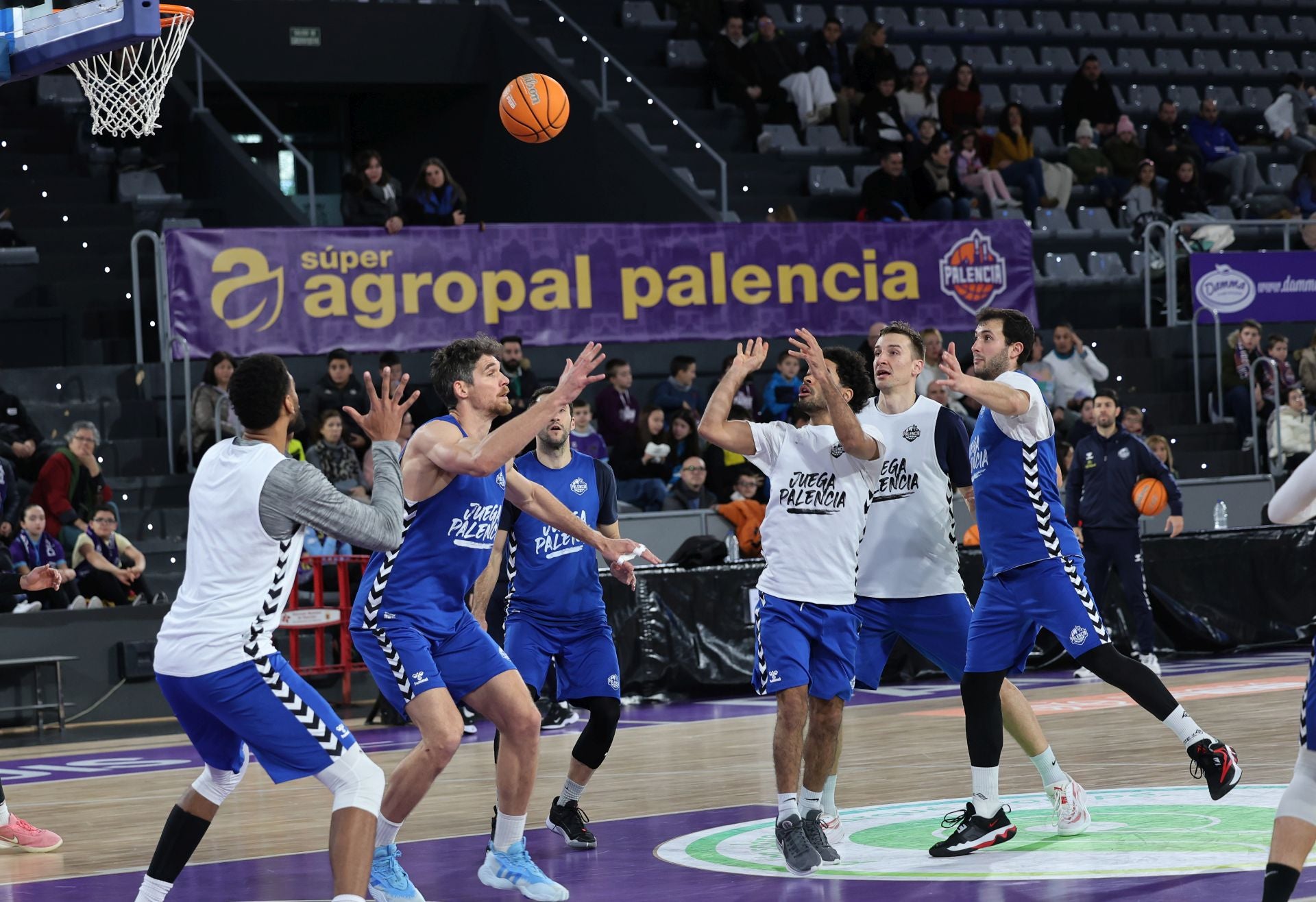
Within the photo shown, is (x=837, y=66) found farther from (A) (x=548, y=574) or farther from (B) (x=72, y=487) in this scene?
(A) (x=548, y=574)

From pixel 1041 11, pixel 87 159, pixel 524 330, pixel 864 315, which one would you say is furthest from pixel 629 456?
pixel 1041 11

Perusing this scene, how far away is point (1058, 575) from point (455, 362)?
2.63 metres

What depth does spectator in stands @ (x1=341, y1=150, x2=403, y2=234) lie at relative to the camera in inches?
705

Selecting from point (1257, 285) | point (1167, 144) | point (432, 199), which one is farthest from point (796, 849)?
point (1167, 144)

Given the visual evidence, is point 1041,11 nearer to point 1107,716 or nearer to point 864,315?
point 864,315

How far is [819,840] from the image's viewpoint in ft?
23.4

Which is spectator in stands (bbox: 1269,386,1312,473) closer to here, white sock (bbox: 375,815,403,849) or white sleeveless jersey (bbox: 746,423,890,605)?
white sleeveless jersey (bbox: 746,423,890,605)

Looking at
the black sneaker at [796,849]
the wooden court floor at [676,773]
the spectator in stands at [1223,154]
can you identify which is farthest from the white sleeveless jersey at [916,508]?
the spectator in stands at [1223,154]

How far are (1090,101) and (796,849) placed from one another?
782 inches

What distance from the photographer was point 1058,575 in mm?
7504

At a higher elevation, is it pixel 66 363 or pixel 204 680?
pixel 66 363

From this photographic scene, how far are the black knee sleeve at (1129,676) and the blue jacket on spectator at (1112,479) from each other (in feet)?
23.4

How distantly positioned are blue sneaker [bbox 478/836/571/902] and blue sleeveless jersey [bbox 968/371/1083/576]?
2263 millimetres

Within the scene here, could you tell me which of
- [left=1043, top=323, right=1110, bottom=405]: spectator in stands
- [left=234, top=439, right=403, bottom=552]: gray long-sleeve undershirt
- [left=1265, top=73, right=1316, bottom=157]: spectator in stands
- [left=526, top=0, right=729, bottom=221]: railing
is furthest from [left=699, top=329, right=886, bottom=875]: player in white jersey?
[left=1265, top=73, right=1316, bottom=157]: spectator in stands
